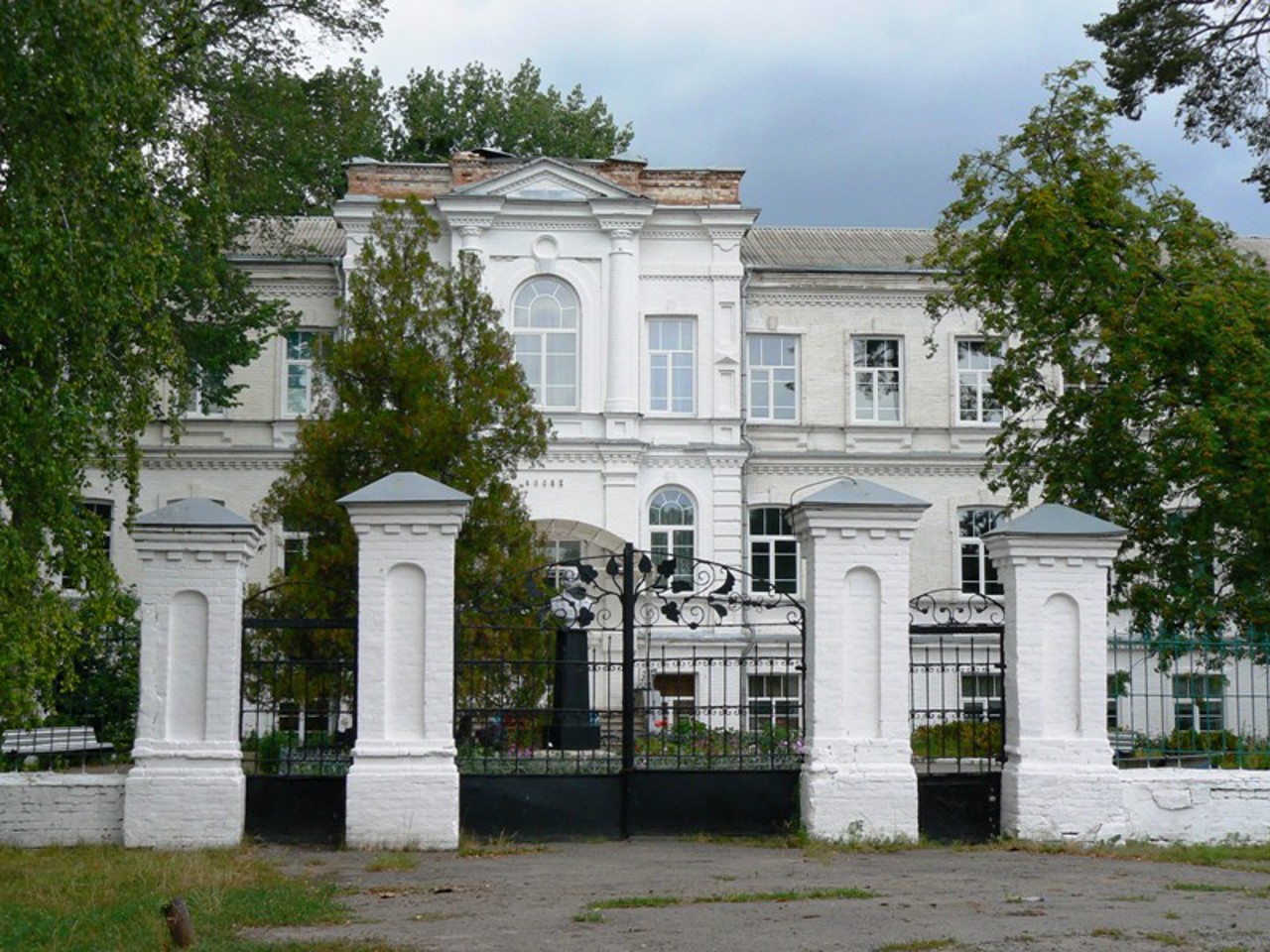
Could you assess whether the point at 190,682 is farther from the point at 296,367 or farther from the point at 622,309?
the point at 296,367

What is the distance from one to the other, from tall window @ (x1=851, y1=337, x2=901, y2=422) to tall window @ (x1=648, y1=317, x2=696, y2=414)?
10.9 ft

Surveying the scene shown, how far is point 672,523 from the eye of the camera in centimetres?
2923

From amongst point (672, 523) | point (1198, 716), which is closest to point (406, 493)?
point (1198, 716)

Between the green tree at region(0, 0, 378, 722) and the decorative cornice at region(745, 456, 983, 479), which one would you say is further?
the decorative cornice at region(745, 456, 983, 479)

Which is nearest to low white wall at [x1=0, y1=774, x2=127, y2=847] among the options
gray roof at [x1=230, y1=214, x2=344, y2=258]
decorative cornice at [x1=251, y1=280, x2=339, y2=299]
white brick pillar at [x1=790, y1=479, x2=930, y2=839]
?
white brick pillar at [x1=790, y1=479, x2=930, y2=839]

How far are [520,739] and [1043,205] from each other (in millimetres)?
8218

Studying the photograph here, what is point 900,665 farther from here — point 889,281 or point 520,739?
point 889,281

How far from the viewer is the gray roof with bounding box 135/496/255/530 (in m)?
12.1

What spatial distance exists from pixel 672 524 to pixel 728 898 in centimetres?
1985

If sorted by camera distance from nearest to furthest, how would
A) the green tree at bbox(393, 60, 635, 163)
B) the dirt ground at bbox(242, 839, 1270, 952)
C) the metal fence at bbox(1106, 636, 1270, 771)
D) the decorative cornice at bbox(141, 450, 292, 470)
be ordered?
the dirt ground at bbox(242, 839, 1270, 952) < the metal fence at bbox(1106, 636, 1270, 771) < the decorative cornice at bbox(141, 450, 292, 470) < the green tree at bbox(393, 60, 635, 163)

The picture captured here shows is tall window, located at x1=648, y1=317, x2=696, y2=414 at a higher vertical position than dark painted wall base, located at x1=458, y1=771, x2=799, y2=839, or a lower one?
higher

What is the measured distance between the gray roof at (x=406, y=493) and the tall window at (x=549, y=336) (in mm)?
16540

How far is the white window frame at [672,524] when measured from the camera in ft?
95.6

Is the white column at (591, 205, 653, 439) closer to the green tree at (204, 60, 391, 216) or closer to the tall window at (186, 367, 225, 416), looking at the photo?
the green tree at (204, 60, 391, 216)
